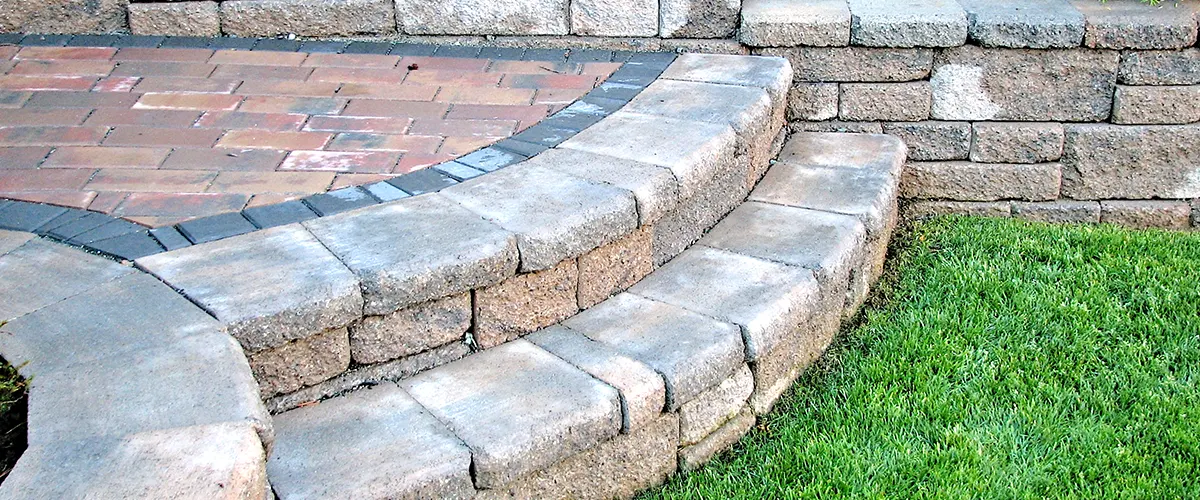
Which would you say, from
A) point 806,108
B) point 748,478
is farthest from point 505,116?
point 748,478

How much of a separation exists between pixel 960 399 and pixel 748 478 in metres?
0.67

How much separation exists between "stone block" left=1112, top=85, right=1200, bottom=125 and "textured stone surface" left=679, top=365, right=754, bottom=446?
6.95 ft

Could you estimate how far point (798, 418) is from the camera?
2.86 meters

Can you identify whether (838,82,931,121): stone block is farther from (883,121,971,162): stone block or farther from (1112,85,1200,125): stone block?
(1112,85,1200,125): stone block

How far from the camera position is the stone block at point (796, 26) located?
12.8ft

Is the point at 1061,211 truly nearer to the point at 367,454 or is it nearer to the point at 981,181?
the point at 981,181

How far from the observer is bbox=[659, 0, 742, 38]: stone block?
4.02 metres

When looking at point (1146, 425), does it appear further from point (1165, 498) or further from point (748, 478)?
point (748, 478)

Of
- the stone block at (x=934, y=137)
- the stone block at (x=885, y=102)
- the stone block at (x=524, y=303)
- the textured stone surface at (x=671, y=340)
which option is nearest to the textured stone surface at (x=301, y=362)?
the stone block at (x=524, y=303)

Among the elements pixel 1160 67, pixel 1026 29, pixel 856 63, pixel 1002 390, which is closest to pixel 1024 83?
pixel 1026 29

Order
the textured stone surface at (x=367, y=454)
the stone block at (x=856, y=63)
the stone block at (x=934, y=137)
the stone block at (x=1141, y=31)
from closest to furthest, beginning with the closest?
the textured stone surface at (x=367, y=454), the stone block at (x=1141, y=31), the stone block at (x=856, y=63), the stone block at (x=934, y=137)

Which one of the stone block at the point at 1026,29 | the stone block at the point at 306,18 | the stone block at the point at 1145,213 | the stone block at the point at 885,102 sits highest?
the stone block at the point at 306,18

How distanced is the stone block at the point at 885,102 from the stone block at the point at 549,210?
157 cm

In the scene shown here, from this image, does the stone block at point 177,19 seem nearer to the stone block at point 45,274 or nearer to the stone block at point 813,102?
the stone block at point 45,274
